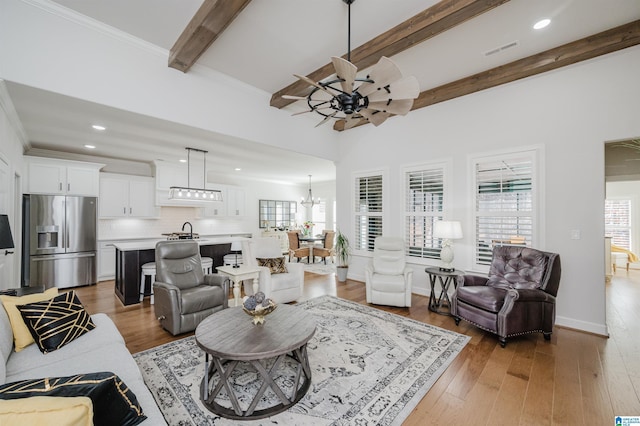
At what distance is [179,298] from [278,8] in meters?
3.18

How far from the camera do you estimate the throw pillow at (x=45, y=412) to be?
2.50 ft

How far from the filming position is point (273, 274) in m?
4.32

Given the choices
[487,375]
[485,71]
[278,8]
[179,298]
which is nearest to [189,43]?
[278,8]

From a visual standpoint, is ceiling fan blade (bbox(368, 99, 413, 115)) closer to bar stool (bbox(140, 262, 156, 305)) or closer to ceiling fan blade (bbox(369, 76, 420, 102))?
ceiling fan blade (bbox(369, 76, 420, 102))

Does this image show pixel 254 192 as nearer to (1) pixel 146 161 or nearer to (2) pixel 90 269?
(1) pixel 146 161

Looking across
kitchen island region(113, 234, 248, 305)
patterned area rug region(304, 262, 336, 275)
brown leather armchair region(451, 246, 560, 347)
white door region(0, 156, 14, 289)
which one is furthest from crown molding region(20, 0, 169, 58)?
patterned area rug region(304, 262, 336, 275)

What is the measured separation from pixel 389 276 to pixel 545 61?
3.40 meters

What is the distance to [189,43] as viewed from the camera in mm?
2930

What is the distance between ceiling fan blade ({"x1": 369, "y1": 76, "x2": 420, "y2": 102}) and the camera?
2.27 m

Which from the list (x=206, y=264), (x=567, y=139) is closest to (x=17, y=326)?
(x=206, y=264)

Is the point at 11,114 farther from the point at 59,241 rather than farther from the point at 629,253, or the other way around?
the point at 629,253

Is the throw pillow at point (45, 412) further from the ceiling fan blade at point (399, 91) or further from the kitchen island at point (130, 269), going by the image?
the kitchen island at point (130, 269)

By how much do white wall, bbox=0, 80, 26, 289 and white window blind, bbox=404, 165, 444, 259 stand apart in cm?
521

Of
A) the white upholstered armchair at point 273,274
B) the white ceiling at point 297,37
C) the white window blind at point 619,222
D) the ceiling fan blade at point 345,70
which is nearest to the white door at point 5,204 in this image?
the white ceiling at point 297,37
